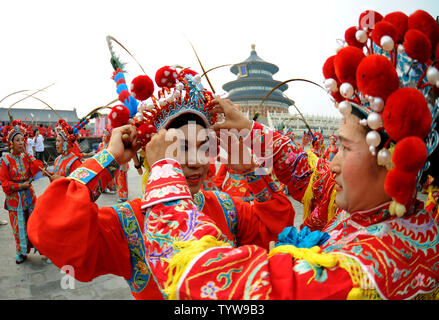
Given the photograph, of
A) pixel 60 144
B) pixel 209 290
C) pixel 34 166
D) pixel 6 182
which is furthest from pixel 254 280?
pixel 60 144

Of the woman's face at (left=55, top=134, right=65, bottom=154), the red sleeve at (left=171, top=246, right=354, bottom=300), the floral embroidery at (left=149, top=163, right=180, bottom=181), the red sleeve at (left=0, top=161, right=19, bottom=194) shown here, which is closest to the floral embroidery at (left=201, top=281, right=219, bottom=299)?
the red sleeve at (left=171, top=246, right=354, bottom=300)

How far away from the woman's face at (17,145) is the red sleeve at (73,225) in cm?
529

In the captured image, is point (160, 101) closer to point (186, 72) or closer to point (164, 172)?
point (186, 72)

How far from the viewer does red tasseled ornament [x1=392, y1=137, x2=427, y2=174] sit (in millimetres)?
905

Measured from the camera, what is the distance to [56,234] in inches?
49.8

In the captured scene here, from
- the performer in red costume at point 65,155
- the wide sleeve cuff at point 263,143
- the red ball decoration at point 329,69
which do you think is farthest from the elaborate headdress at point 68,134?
the red ball decoration at point 329,69

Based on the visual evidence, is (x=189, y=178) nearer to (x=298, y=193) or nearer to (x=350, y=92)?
(x=350, y=92)

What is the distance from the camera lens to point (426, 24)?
1048 mm

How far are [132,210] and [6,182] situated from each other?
198 inches

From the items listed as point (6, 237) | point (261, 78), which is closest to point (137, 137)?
point (6, 237)

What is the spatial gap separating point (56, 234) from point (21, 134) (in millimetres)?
5757

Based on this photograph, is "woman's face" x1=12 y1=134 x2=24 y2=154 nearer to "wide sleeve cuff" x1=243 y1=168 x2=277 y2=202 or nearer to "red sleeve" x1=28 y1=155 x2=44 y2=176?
"red sleeve" x1=28 y1=155 x2=44 y2=176

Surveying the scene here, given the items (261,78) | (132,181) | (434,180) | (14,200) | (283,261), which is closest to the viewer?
(283,261)

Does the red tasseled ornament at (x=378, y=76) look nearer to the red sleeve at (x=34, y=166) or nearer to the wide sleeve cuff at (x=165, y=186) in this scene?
the wide sleeve cuff at (x=165, y=186)
